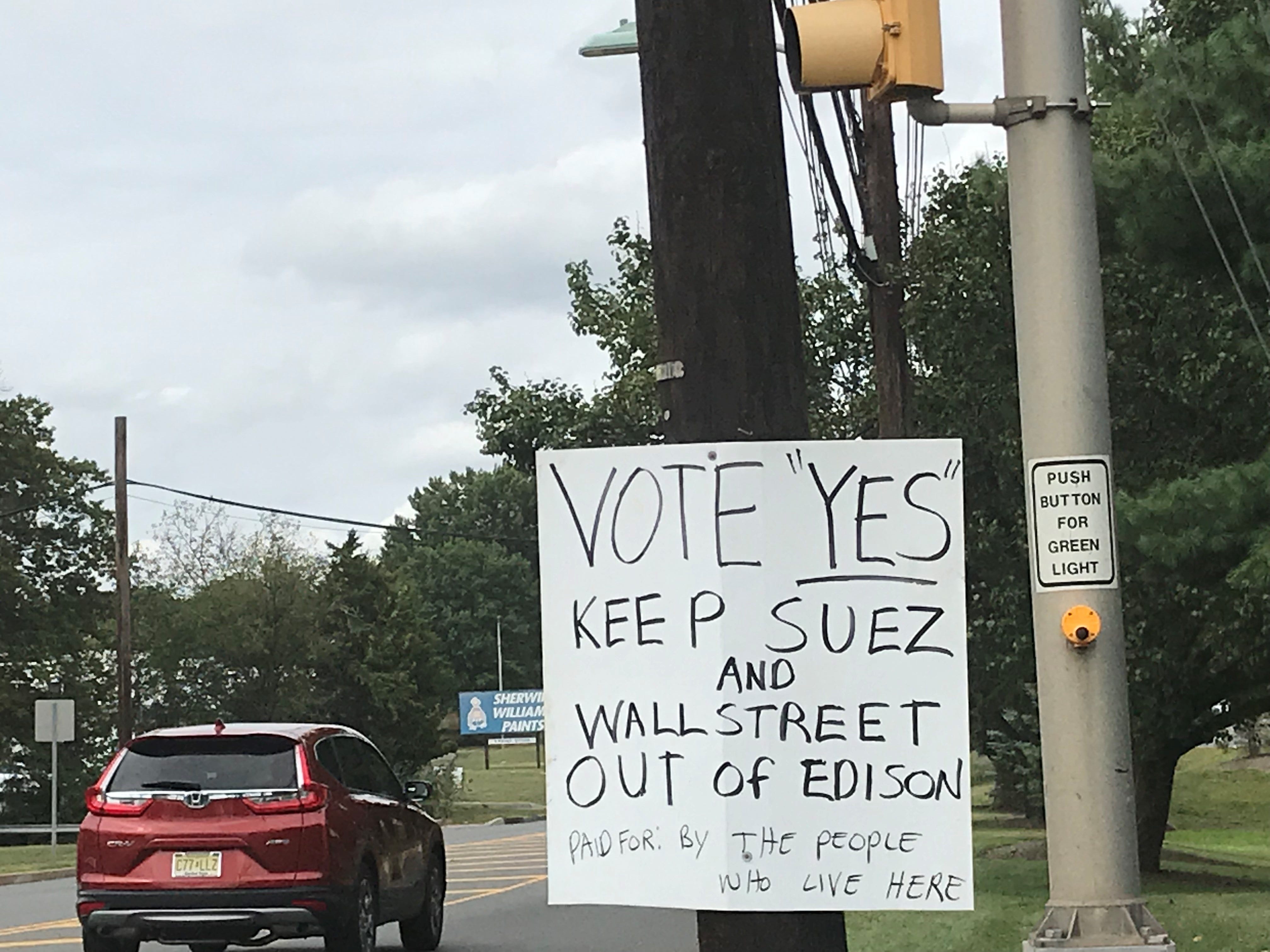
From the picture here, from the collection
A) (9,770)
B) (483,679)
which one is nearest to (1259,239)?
(9,770)

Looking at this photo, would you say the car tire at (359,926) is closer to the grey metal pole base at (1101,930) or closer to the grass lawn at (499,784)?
the grey metal pole base at (1101,930)

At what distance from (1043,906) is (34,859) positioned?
20461 mm

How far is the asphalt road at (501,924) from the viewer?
14523mm

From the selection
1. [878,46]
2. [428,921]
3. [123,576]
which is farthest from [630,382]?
[878,46]

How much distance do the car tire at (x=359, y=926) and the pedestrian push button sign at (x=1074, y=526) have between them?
337 inches

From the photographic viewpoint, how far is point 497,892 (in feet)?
65.6

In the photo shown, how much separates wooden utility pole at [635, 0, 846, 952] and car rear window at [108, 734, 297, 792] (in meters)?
8.75

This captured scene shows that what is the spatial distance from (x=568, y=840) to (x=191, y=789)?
9040 mm

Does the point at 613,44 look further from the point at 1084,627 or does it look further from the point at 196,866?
the point at 1084,627

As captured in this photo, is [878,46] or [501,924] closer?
[878,46]

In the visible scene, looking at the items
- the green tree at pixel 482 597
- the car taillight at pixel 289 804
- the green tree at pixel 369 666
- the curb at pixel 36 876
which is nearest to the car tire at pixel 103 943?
the car taillight at pixel 289 804

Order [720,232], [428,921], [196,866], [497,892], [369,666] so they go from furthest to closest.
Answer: [369,666], [497,892], [428,921], [196,866], [720,232]

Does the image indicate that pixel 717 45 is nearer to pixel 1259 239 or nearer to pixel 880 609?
pixel 880 609

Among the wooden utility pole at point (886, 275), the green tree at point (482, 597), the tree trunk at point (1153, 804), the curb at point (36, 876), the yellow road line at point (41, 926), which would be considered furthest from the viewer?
the green tree at point (482, 597)
